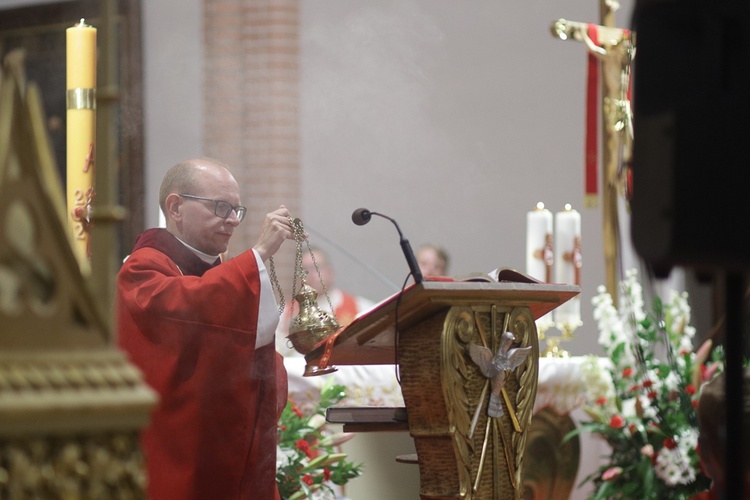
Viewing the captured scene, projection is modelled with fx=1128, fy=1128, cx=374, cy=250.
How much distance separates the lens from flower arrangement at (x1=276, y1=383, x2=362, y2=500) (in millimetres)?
3781

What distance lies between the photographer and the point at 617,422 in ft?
14.8

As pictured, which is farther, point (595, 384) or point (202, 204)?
point (595, 384)

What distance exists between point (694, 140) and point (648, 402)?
9.71 ft

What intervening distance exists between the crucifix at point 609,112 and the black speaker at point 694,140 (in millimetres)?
3692

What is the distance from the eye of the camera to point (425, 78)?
7.64 meters

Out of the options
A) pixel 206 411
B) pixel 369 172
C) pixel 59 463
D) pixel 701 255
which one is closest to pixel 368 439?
pixel 206 411

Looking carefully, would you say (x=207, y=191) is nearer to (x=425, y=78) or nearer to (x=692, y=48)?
(x=692, y=48)

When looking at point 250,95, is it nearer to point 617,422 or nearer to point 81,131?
point 617,422

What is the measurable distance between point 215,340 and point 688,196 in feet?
5.67

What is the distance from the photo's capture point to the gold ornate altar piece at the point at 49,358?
4.24 ft

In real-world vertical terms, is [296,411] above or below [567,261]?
below

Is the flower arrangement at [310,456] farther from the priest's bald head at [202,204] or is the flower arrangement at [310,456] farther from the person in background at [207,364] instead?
the priest's bald head at [202,204]

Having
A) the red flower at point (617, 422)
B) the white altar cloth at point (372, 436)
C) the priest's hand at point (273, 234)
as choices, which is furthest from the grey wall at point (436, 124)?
the priest's hand at point (273, 234)

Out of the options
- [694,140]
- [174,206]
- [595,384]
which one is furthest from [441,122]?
[694,140]
